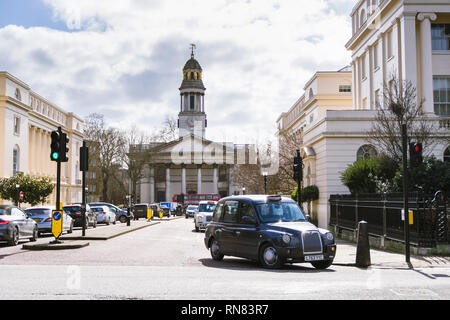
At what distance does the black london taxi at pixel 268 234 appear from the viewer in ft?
42.6

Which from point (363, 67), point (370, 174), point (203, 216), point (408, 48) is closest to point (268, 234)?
point (370, 174)

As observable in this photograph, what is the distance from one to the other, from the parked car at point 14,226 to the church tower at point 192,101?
96.0m

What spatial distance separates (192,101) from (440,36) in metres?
85.5

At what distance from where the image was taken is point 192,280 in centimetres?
1048

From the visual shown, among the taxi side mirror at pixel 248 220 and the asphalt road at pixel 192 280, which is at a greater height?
the taxi side mirror at pixel 248 220

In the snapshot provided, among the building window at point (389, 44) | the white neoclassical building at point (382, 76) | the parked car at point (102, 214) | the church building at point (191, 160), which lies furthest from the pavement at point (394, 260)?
the church building at point (191, 160)

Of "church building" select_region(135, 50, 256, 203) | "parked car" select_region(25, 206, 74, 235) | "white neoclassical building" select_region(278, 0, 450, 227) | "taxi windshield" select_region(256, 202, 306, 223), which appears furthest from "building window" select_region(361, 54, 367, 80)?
"church building" select_region(135, 50, 256, 203)

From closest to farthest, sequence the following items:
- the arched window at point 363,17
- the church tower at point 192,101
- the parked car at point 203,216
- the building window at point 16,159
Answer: the parked car at point 203,216, the arched window at point 363,17, the building window at point 16,159, the church tower at point 192,101

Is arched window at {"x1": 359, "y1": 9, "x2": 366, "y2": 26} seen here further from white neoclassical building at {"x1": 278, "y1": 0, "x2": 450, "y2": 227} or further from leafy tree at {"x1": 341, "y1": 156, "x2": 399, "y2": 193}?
leafy tree at {"x1": 341, "y1": 156, "x2": 399, "y2": 193}

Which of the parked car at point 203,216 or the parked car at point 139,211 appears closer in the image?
the parked car at point 203,216

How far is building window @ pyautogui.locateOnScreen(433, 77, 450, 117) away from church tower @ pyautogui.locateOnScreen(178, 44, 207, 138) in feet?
274

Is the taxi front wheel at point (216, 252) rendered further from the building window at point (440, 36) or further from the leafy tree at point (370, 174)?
the building window at point (440, 36)

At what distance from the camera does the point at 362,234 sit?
1427 cm
